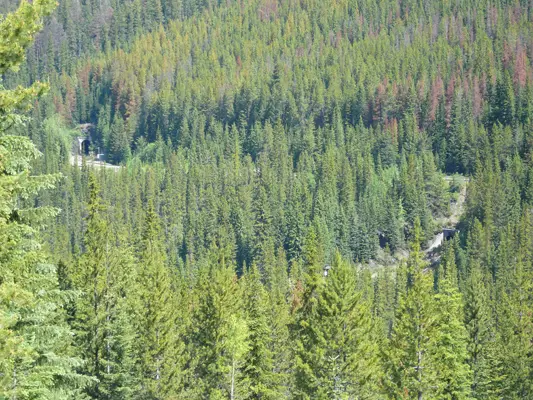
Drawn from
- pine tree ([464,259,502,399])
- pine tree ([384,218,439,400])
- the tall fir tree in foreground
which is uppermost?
the tall fir tree in foreground

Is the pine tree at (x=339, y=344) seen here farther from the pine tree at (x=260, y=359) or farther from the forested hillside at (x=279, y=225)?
the pine tree at (x=260, y=359)

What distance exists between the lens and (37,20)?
12.8 m

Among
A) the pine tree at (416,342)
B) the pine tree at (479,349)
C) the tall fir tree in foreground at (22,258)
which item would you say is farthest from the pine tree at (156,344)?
the tall fir tree in foreground at (22,258)

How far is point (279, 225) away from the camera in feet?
405

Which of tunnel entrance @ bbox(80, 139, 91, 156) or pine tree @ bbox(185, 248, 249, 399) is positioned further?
tunnel entrance @ bbox(80, 139, 91, 156)

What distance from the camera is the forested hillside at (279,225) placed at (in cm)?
2256

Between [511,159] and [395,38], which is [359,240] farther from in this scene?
[395,38]

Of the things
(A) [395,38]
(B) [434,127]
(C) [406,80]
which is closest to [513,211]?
(B) [434,127]

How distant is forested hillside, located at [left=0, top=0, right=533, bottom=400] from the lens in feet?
74.0

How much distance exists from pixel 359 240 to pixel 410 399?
87.6 meters

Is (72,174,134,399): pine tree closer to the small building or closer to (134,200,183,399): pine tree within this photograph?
(134,200,183,399): pine tree

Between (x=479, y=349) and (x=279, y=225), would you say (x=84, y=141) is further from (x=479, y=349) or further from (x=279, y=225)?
(x=479, y=349)

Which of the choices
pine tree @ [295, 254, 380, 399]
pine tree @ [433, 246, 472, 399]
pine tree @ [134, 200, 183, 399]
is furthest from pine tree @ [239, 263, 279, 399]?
pine tree @ [433, 246, 472, 399]

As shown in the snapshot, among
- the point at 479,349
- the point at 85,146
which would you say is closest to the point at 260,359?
the point at 479,349
